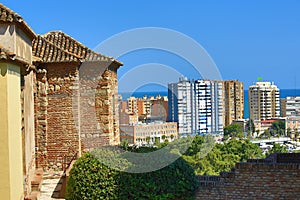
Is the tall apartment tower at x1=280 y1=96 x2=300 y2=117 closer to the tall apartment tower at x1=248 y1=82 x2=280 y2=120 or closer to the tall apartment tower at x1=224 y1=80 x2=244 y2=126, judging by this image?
the tall apartment tower at x1=248 y1=82 x2=280 y2=120

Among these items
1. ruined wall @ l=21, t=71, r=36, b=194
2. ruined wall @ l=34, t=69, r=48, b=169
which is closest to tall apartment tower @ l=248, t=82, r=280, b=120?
ruined wall @ l=34, t=69, r=48, b=169

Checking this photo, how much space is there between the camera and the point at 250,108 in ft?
402

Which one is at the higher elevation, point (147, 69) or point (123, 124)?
point (147, 69)

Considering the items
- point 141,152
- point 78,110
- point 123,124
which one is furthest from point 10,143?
point 123,124

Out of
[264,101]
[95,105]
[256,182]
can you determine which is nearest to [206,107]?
[95,105]

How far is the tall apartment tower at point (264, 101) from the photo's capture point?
121100mm

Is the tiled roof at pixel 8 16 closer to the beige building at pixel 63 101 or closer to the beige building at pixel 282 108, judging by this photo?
the beige building at pixel 63 101

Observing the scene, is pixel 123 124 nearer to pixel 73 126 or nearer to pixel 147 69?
pixel 73 126

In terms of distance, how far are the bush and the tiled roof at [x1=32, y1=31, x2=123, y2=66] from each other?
4.49 m

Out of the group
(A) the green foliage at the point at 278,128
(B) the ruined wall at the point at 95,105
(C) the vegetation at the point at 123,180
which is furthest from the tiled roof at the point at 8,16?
(A) the green foliage at the point at 278,128

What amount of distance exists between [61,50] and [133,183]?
554cm

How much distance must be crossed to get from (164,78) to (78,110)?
106 inches

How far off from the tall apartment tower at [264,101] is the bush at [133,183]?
114 meters

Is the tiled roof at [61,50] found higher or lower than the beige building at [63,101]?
higher
